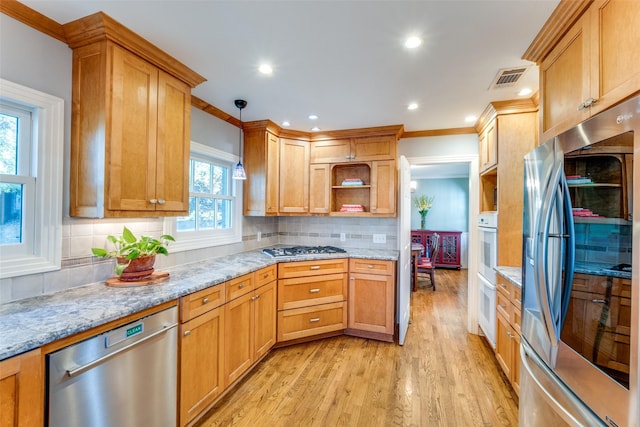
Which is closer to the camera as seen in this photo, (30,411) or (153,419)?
(30,411)

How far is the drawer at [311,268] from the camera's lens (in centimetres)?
294

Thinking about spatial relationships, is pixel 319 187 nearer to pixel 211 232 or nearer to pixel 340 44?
pixel 211 232

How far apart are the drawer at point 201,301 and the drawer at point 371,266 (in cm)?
156

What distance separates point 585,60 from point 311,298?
107 inches

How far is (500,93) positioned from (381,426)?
2720 mm

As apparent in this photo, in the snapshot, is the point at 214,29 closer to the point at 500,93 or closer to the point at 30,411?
the point at 30,411

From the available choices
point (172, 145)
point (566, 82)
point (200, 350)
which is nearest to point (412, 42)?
point (566, 82)

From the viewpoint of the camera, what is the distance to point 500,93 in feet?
7.93

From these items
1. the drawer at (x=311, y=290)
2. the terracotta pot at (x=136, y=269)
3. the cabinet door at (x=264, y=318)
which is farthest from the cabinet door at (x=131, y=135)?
the drawer at (x=311, y=290)

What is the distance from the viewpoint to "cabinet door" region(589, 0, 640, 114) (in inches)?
41.8

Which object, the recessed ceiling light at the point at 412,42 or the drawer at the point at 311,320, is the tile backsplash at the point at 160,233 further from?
the recessed ceiling light at the point at 412,42

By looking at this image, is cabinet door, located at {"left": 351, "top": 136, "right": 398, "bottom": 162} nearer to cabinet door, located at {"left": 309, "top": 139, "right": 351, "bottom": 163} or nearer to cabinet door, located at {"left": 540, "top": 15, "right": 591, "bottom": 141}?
cabinet door, located at {"left": 309, "top": 139, "right": 351, "bottom": 163}

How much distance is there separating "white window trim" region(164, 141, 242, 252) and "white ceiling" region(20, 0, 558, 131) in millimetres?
503

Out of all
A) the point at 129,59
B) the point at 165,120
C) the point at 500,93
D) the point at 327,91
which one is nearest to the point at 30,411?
the point at 165,120
